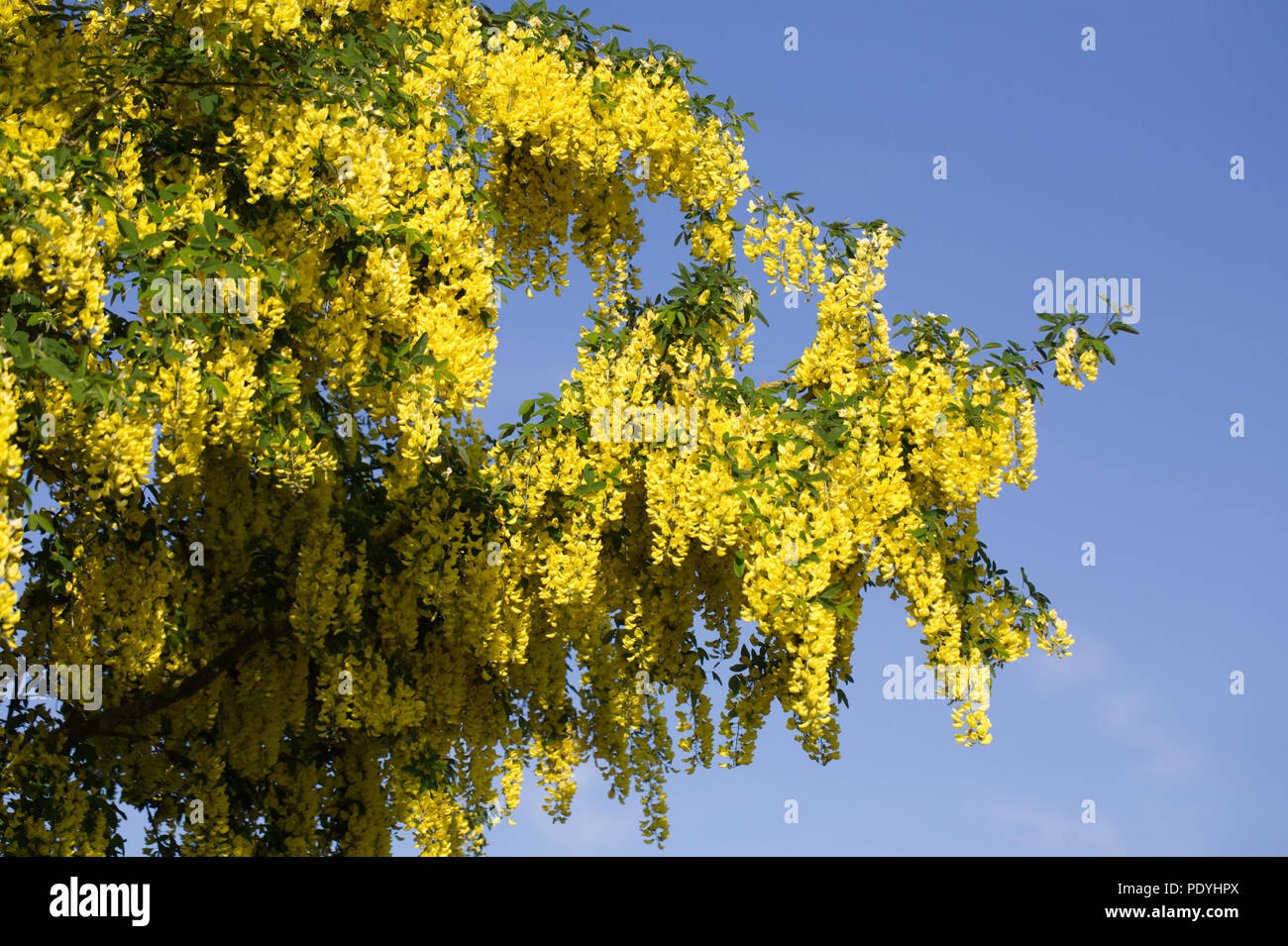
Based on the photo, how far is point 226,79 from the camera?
8.72m

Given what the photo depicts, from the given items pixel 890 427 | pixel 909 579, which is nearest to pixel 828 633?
pixel 909 579

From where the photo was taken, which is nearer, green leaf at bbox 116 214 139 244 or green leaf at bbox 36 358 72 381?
green leaf at bbox 36 358 72 381

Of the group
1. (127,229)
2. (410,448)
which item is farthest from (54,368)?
(410,448)

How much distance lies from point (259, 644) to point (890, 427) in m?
4.75

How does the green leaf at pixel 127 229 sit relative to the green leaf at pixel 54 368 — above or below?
above

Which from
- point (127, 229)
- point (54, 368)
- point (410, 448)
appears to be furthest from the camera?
point (410, 448)

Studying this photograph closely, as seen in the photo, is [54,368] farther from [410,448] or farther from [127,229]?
[410,448]

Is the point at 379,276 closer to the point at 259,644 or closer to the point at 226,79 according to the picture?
the point at 226,79

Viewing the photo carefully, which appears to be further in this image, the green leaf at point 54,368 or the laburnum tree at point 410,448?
the laburnum tree at point 410,448

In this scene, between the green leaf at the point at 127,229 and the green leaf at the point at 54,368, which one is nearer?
the green leaf at the point at 54,368

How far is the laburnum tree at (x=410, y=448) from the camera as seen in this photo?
26.3ft

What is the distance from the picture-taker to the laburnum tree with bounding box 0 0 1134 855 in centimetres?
803

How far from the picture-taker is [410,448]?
28.5ft

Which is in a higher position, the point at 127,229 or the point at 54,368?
the point at 127,229
